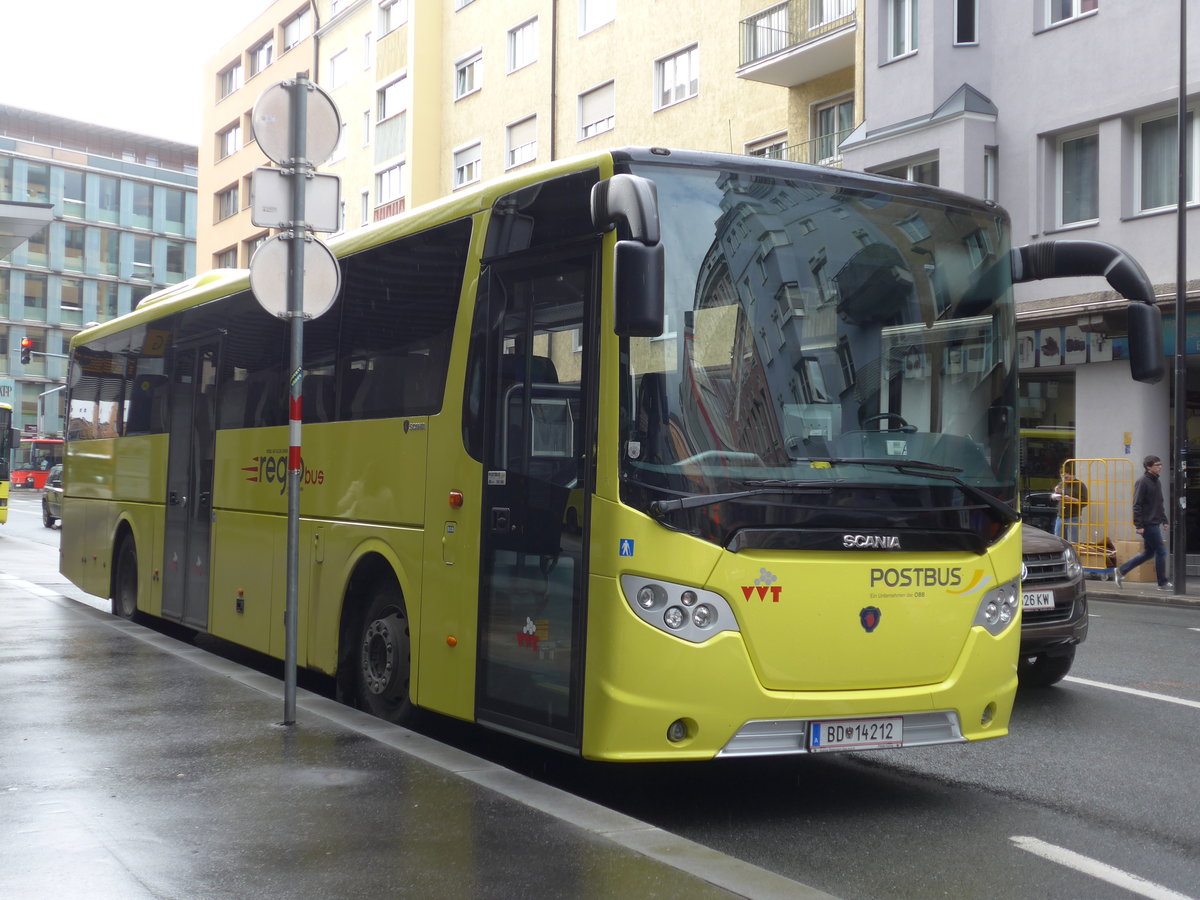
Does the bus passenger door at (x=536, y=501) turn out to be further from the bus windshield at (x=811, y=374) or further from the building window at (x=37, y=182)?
the building window at (x=37, y=182)

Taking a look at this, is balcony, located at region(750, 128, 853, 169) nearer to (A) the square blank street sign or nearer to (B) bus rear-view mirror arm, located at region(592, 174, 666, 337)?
(A) the square blank street sign

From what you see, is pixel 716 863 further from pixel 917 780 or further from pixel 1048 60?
pixel 1048 60

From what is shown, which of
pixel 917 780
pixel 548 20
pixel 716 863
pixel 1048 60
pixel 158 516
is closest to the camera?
pixel 716 863

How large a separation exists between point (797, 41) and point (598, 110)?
9.31 m

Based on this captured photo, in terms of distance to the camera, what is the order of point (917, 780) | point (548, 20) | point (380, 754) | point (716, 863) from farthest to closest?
point (548, 20)
point (917, 780)
point (380, 754)
point (716, 863)

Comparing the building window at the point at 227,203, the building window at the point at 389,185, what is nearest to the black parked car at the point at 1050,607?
the building window at the point at 389,185

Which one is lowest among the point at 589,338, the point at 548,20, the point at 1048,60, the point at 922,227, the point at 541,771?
the point at 541,771

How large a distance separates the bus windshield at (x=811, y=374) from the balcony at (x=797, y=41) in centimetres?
2213

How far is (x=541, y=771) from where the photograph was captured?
7.26m

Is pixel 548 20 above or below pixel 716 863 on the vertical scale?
above

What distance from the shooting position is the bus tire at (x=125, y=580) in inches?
515

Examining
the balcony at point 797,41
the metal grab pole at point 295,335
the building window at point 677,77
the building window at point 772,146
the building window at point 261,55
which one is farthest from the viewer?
the building window at point 261,55

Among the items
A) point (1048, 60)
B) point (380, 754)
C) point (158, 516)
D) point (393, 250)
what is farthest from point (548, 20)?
point (380, 754)

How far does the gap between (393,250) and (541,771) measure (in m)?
3.12
